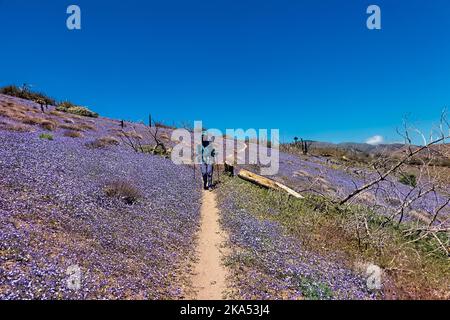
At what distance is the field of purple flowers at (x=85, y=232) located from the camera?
640 cm

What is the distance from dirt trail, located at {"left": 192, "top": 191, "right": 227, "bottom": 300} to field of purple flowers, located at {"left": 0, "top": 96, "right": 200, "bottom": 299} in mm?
365

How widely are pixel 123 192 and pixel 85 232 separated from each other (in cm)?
371

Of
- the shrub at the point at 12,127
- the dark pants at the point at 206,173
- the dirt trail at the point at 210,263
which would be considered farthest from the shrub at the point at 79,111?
the dirt trail at the point at 210,263

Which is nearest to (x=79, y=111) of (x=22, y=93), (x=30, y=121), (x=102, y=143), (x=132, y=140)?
(x=22, y=93)

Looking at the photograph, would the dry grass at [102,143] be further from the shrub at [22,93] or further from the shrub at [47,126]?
the shrub at [22,93]

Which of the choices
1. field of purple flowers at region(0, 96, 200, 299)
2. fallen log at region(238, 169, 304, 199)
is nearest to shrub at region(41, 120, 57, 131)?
field of purple flowers at region(0, 96, 200, 299)

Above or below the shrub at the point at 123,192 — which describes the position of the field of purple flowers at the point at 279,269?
below

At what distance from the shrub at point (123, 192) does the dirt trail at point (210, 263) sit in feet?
9.24

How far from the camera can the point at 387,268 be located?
8.79m

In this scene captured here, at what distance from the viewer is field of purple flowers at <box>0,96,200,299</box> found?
6402 mm

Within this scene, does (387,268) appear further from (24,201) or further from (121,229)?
(24,201)

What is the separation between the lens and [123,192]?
12.2m

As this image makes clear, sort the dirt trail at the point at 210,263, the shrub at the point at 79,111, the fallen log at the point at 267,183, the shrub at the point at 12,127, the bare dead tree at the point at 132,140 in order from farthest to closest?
the shrub at the point at 79,111 < the bare dead tree at the point at 132,140 < the shrub at the point at 12,127 < the fallen log at the point at 267,183 < the dirt trail at the point at 210,263
